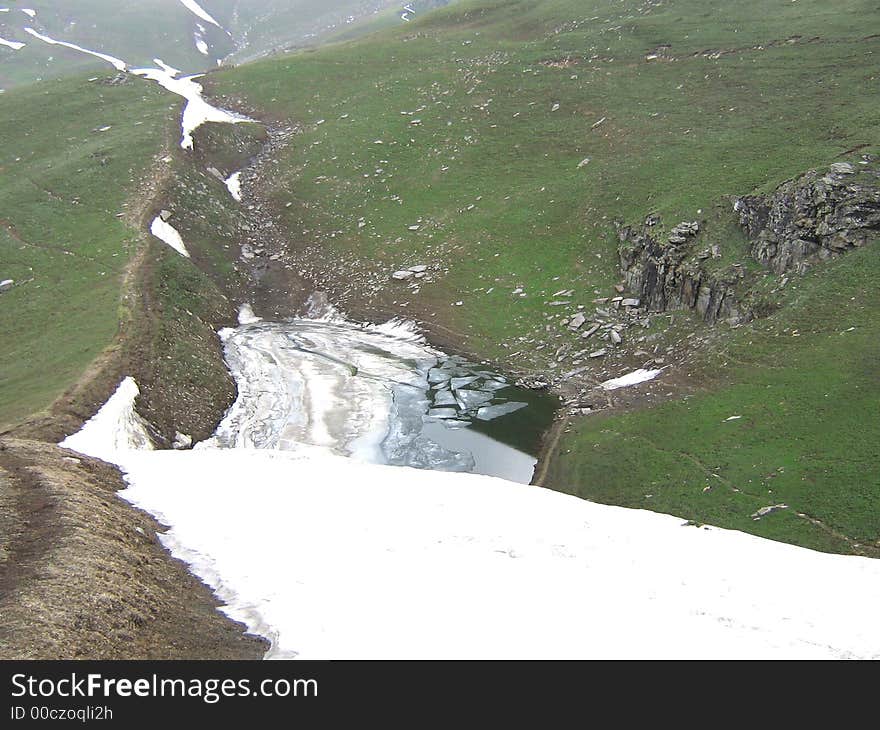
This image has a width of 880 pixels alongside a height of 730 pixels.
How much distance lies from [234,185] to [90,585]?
5927 centimetres

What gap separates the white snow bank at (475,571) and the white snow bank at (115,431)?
61.5 inches

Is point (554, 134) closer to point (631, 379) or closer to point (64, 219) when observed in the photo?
point (631, 379)

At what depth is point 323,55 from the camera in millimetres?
93750

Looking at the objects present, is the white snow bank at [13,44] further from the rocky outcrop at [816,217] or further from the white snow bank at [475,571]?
the rocky outcrop at [816,217]

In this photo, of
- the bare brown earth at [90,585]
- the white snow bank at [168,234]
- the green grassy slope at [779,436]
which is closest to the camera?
the bare brown earth at [90,585]

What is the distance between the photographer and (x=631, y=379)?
1535 inches

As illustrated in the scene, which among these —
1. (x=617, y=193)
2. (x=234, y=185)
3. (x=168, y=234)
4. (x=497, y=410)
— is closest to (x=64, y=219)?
(x=168, y=234)

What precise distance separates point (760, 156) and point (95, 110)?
74209mm

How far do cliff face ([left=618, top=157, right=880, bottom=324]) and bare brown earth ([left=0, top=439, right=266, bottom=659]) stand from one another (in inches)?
1323

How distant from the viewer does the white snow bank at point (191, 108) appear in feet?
246

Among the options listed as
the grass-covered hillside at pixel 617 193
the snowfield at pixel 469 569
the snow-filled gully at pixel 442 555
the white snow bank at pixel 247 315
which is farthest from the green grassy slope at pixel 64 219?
the grass-covered hillside at pixel 617 193

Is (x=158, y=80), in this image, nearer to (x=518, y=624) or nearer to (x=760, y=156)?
(x=760, y=156)
